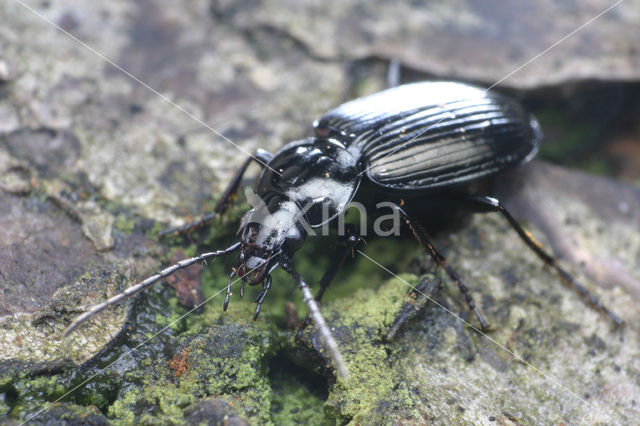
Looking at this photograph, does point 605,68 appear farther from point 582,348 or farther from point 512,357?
point 512,357

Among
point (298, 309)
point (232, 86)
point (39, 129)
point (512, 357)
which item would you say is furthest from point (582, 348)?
point (39, 129)

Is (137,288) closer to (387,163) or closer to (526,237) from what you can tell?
(387,163)

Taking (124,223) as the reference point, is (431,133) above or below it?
above

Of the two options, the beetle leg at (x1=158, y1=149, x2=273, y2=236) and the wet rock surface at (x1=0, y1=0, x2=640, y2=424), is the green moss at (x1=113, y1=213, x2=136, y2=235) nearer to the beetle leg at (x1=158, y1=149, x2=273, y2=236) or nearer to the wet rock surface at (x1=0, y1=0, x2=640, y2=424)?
the wet rock surface at (x1=0, y1=0, x2=640, y2=424)

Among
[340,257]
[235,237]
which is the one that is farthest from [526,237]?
[235,237]

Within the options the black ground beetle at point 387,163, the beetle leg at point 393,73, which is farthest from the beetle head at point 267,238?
the beetle leg at point 393,73

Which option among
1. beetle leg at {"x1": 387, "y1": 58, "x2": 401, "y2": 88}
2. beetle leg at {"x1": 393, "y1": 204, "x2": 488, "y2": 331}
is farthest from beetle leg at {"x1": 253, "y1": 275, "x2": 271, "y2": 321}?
beetle leg at {"x1": 387, "y1": 58, "x2": 401, "y2": 88}
